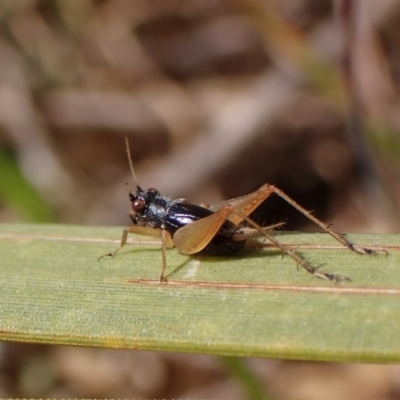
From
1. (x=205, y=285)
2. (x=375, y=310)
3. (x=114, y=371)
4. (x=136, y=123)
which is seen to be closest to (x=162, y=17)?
(x=136, y=123)

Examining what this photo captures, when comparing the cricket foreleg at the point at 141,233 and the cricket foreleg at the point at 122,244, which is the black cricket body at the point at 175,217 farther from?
the cricket foreleg at the point at 122,244

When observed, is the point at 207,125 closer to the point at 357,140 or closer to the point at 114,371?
the point at 357,140

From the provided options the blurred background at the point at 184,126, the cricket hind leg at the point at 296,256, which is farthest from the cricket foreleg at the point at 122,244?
the blurred background at the point at 184,126

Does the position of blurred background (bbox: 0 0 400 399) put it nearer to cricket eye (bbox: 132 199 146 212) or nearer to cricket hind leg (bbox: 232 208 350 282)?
cricket eye (bbox: 132 199 146 212)

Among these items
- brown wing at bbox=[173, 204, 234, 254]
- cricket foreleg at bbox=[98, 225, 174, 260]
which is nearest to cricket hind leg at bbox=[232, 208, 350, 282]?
brown wing at bbox=[173, 204, 234, 254]

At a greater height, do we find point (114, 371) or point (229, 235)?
point (229, 235)
